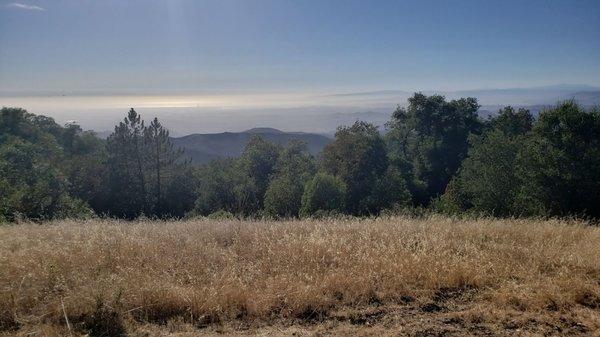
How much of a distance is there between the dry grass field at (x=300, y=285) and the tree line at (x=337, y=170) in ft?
29.3

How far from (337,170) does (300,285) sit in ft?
→ 94.5

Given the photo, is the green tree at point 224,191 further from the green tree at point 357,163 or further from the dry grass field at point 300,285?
the dry grass field at point 300,285

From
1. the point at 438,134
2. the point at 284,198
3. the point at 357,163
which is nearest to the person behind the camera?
the point at 284,198

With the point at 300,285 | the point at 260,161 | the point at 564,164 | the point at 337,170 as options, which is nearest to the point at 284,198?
the point at 337,170

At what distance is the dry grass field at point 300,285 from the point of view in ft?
13.2

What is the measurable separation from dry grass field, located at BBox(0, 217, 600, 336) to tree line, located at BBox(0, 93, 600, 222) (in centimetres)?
893

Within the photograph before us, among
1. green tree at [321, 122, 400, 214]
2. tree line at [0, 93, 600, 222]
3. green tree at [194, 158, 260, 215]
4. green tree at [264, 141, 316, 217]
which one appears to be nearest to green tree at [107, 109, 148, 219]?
tree line at [0, 93, 600, 222]

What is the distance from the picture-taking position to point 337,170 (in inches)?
1312

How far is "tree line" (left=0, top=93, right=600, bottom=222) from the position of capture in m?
19.7

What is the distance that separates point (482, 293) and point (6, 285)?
5489 mm

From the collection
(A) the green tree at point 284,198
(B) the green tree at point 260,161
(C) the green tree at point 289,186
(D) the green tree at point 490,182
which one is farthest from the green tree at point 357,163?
(B) the green tree at point 260,161

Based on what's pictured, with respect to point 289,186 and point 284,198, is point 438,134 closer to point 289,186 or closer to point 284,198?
point 289,186

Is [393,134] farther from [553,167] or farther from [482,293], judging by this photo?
[482,293]

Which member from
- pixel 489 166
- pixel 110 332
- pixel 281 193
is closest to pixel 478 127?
pixel 489 166
